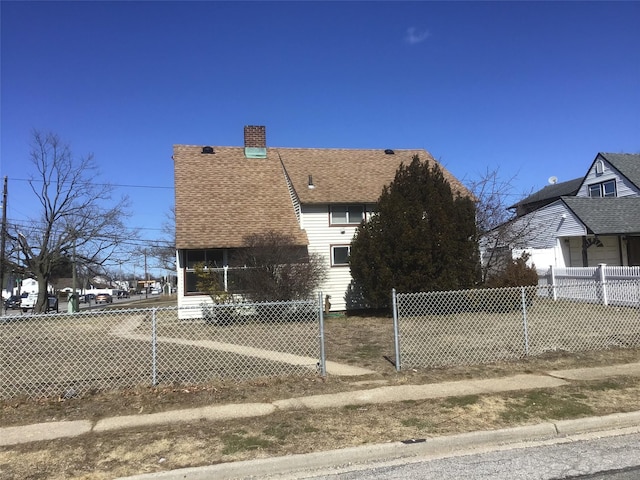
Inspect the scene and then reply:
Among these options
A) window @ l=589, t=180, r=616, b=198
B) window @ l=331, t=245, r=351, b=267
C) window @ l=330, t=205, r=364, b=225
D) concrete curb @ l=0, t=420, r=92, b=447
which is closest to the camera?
concrete curb @ l=0, t=420, r=92, b=447

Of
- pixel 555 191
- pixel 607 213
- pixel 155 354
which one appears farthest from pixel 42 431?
pixel 555 191

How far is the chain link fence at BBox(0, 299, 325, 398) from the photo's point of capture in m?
7.18

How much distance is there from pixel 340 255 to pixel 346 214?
162 centimetres

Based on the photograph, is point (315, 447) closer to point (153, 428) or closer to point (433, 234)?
point (153, 428)

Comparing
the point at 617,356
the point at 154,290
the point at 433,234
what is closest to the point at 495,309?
the point at 433,234

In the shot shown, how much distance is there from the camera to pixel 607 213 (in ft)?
65.4

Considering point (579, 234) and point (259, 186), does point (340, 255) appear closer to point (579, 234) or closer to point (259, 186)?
point (259, 186)

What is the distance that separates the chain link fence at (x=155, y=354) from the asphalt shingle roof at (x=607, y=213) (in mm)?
12010

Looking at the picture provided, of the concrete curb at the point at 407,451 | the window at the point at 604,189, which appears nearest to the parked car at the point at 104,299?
the window at the point at 604,189

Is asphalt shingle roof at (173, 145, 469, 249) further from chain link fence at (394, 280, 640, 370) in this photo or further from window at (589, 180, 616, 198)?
window at (589, 180, 616, 198)

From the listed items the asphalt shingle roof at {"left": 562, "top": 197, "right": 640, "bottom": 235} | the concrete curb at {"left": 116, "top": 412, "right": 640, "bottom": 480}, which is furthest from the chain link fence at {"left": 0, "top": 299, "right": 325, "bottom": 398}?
the asphalt shingle roof at {"left": 562, "top": 197, "right": 640, "bottom": 235}

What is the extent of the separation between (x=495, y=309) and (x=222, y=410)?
35.4ft

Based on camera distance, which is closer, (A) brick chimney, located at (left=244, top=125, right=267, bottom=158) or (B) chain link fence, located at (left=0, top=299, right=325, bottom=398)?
(B) chain link fence, located at (left=0, top=299, right=325, bottom=398)

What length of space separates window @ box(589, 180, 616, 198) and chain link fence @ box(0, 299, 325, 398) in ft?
76.7
